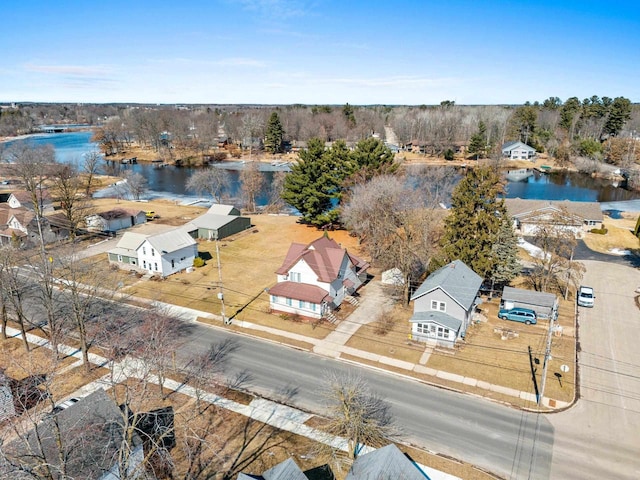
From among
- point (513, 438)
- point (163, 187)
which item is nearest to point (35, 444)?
point (513, 438)

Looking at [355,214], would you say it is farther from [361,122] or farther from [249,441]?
[361,122]

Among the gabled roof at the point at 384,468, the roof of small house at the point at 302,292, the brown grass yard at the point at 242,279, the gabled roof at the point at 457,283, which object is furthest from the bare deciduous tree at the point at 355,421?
the roof of small house at the point at 302,292

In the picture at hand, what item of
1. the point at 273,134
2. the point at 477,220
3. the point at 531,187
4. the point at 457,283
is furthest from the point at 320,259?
the point at 273,134

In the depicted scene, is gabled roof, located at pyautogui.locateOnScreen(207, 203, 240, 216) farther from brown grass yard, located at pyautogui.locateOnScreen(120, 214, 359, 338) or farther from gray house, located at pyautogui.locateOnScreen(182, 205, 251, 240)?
brown grass yard, located at pyautogui.locateOnScreen(120, 214, 359, 338)

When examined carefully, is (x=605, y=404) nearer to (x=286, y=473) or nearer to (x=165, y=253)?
(x=286, y=473)

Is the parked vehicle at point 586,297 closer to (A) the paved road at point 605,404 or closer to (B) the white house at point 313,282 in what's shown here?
(A) the paved road at point 605,404

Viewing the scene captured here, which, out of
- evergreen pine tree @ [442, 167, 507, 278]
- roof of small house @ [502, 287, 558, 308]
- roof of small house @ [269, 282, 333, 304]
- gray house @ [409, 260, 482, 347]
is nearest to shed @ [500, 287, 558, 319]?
roof of small house @ [502, 287, 558, 308]
